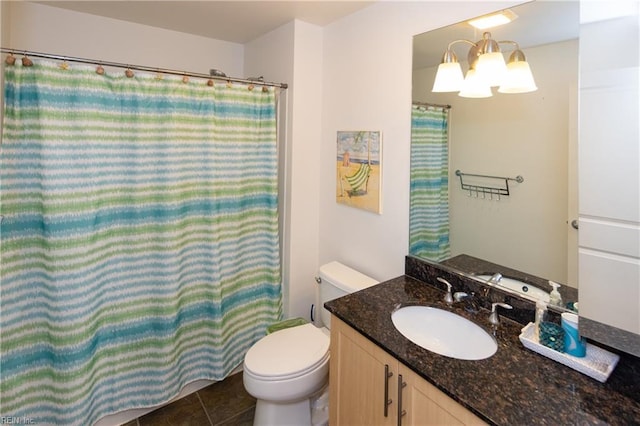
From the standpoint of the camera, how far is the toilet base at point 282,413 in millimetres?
1656

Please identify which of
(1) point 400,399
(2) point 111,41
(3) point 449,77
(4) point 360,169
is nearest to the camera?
(1) point 400,399

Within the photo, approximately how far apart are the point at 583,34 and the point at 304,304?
81.0 inches

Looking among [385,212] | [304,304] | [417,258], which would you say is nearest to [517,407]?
[417,258]

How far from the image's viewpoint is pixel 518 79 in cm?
131

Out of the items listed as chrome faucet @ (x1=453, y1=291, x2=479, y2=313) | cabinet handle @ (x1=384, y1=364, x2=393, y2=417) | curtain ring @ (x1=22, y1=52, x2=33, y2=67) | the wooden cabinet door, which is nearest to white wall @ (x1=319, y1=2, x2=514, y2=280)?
chrome faucet @ (x1=453, y1=291, x2=479, y2=313)

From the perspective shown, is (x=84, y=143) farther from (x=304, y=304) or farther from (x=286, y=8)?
(x=304, y=304)

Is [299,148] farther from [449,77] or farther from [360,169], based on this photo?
[449,77]

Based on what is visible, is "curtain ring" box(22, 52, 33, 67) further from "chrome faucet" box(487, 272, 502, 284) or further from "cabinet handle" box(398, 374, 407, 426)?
"chrome faucet" box(487, 272, 502, 284)

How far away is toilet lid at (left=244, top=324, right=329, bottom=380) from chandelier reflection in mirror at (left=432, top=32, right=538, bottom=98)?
142cm

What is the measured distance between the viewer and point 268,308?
2311 millimetres

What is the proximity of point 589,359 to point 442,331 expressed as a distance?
1.63ft

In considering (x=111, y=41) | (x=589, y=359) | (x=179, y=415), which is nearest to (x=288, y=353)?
(x=179, y=415)

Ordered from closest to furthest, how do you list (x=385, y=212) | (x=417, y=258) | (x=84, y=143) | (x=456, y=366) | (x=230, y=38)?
1. (x=456, y=366)
2. (x=84, y=143)
3. (x=417, y=258)
4. (x=385, y=212)
5. (x=230, y=38)

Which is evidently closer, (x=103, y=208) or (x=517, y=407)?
(x=517, y=407)
